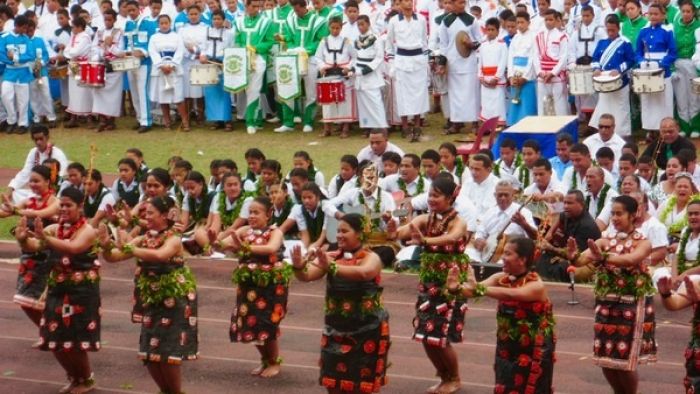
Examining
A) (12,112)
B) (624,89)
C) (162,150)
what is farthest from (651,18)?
(12,112)

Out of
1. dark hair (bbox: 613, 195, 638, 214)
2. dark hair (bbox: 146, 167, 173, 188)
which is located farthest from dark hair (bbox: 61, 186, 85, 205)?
dark hair (bbox: 613, 195, 638, 214)

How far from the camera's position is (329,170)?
67.7 feet

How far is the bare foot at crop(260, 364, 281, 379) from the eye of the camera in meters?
12.5

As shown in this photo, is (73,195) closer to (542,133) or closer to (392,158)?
(392,158)

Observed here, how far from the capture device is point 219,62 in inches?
931

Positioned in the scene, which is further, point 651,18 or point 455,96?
point 455,96

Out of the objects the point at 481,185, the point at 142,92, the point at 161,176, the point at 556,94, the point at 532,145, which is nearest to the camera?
the point at 161,176

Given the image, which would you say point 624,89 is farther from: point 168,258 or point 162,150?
point 168,258

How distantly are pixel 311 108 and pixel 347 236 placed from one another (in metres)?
12.6

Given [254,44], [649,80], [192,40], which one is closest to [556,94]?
[649,80]

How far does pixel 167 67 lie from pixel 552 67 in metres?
6.15

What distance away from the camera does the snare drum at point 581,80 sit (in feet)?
68.3

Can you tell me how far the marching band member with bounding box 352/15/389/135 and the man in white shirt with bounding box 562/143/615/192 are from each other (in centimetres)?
622

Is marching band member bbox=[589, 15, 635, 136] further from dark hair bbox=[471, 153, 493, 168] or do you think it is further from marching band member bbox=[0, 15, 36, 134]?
marching band member bbox=[0, 15, 36, 134]
